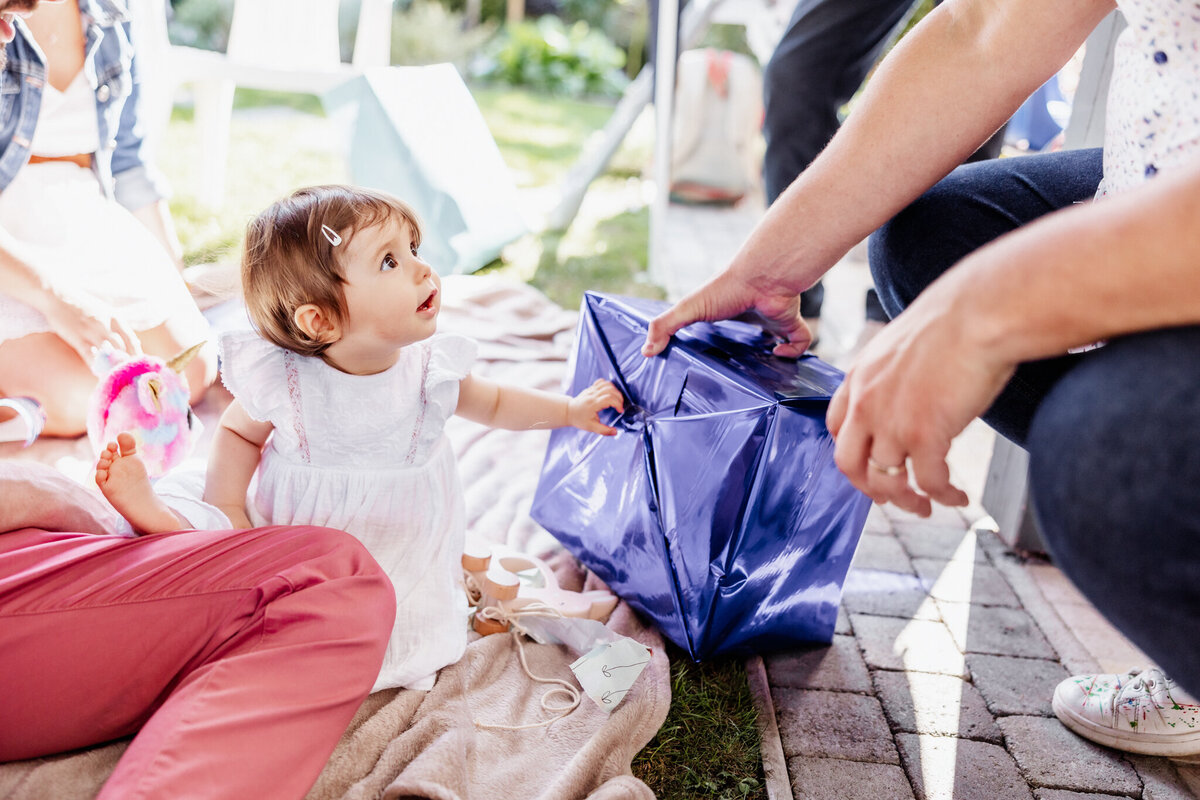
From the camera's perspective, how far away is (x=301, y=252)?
1.25m

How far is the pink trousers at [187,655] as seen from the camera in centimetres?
97

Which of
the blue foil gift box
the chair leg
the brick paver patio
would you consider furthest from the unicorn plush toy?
the chair leg

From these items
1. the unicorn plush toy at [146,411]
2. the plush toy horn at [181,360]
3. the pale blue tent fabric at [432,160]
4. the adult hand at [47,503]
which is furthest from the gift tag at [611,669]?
the pale blue tent fabric at [432,160]

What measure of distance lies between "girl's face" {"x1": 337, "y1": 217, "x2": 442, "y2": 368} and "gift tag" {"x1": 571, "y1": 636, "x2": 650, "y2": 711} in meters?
0.52

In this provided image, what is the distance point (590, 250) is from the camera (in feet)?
11.4

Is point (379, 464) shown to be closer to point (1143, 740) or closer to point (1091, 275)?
point (1091, 275)

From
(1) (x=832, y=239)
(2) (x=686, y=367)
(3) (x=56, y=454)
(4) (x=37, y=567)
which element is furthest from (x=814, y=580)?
(3) (x=56, y=454)

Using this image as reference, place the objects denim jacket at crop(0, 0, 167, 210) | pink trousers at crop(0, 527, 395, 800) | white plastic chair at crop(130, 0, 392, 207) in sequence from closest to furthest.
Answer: pink trousers at crop(0, 527, 395, 800) → denim jacket at crop(0, 0, 167, 210) → white plastic chair at crop(130, 0, 392, 207)

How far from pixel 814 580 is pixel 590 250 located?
230cm

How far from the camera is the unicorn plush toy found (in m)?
1.48

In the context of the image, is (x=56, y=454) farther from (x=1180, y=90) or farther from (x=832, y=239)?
(x=1180, y=90)

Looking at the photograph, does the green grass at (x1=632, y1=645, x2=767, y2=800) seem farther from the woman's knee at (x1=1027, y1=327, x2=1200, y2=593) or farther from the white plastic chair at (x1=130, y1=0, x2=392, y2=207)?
the white plastic chair at (x1=130, y1=0, x2=392, y2=207)

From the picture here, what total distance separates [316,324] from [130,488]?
12.4 inches

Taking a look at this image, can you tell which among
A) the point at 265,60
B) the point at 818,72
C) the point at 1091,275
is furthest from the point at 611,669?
the point at 265,60
